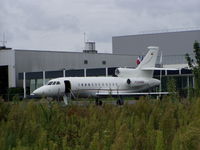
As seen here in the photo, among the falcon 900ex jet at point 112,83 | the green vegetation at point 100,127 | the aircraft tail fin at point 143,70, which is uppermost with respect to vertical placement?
the aircraft tail fin at point 143,70

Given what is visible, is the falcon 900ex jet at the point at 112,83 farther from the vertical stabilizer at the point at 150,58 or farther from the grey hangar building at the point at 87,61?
the grey hangar building at the point at 87,61

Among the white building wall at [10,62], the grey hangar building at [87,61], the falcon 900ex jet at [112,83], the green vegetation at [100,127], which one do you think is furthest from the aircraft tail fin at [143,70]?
the green vegetation at [100,127]

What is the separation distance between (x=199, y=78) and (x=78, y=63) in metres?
59.3

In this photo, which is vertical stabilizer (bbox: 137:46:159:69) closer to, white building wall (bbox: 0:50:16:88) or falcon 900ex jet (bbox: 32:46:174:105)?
falcon 900ex jet (bbox: 32:46:174:105)

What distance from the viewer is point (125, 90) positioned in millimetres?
44219

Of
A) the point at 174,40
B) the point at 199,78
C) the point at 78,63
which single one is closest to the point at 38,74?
the point at 78,63

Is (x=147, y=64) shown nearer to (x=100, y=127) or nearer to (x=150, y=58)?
(x=150, y=58)

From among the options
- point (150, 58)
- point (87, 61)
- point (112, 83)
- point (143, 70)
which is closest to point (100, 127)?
point (112, 83)

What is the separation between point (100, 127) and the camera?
604 cm

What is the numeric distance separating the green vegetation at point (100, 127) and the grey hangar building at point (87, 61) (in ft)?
136

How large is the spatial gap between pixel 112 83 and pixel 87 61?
26.9 meters

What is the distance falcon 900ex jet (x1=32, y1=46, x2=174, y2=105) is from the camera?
3850 centimetres

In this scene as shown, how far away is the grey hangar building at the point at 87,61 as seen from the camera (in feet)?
185

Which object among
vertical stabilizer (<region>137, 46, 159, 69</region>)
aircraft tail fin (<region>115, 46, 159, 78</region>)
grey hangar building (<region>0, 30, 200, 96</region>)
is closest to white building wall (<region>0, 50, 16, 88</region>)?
grey hangar building (<region>0, 30, 200, 96</region>)
